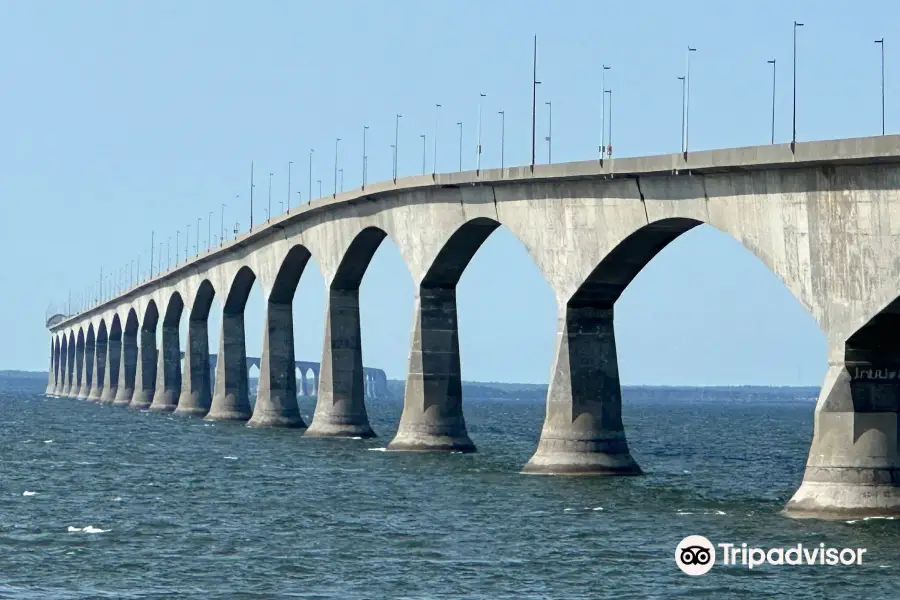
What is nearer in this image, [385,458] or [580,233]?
[580,233]

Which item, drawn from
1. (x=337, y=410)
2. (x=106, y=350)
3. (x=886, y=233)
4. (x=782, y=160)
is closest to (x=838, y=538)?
(x=886, y=233)

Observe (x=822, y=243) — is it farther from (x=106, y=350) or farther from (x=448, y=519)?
(x=106, y=350)

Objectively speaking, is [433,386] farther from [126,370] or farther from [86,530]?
[126,370]

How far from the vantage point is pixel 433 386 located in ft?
208

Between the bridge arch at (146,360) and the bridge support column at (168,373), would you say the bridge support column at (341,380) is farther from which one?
the bridge arch at (146,360)

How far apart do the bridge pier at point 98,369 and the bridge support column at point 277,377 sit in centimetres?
7357

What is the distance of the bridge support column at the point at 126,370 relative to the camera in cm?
14162

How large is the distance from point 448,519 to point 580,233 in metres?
13.5

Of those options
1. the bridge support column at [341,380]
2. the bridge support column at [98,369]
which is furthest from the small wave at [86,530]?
the bridge support column at [98,369]

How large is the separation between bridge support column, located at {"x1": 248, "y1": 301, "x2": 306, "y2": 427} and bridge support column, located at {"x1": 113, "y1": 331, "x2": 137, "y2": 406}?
55787 mm

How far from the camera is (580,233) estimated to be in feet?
171

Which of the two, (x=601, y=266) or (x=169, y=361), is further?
(x=169, y=361)

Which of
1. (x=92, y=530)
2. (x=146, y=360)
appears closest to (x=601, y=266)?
(x=92, y=530)

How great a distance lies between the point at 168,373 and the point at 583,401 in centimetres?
7263
